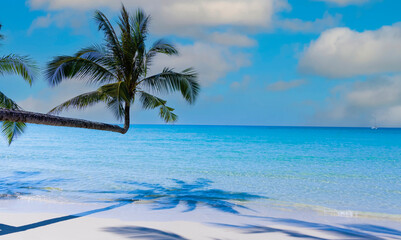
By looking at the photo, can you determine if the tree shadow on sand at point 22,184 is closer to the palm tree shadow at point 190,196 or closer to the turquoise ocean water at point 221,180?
the turquoise ocean water at point 221,180

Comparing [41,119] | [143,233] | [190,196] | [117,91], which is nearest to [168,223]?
[143,233]

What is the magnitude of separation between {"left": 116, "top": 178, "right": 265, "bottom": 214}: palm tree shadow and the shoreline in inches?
14.5

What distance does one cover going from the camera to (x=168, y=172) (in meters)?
13.9

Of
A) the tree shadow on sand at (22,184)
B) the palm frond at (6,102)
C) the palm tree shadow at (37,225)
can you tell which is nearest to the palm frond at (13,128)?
the palm frond at (6,102)

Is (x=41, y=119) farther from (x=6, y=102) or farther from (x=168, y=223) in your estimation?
(x=6, y=102)

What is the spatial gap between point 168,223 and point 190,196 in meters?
3.17

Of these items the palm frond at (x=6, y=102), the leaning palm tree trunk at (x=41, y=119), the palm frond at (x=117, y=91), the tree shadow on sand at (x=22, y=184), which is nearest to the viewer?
the leaning palm tree trunk at (x=41, y=119)

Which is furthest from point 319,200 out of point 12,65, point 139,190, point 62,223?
point 12,65

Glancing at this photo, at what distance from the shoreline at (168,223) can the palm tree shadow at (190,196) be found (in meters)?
0.37

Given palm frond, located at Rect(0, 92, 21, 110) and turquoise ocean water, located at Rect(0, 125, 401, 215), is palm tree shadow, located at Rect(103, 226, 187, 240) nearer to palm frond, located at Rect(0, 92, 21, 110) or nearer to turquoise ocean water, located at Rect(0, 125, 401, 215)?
turquoise ocean water, located at Rect(0, 125, 401, 215)

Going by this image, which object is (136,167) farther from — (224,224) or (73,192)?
(224,224)

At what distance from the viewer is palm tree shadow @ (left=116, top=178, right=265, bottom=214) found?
7781mm

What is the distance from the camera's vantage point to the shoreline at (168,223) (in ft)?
17.2

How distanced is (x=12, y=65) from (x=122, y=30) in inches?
113
